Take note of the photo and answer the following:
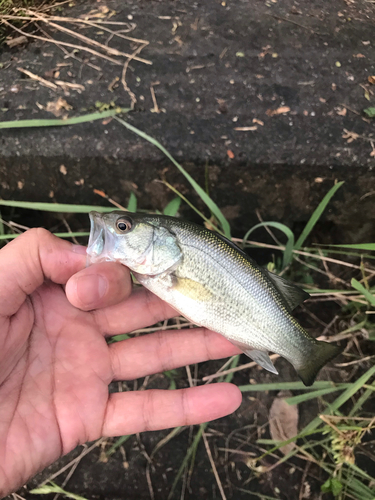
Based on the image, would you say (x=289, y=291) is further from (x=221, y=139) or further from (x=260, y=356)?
(x=221, y=139)

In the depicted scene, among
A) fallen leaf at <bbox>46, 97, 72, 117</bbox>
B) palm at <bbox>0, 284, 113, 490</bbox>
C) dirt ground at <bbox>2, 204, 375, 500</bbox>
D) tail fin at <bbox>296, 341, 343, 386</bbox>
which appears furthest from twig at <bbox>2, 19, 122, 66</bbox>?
tail fin at <bbox>296, 341, 343, 386</bbox>

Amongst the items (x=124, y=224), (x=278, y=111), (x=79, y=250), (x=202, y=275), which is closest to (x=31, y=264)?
(x=79, y=250)

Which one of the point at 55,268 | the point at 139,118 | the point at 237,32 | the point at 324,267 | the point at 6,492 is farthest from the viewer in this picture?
the point at 324,267

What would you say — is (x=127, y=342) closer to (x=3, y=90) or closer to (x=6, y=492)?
(x=6, y=492)

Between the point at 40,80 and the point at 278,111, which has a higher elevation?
the point at 40,80

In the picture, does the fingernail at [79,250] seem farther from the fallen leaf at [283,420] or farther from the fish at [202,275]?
the fallen leaf at [283,420]

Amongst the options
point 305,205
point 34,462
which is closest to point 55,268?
point 34,462
